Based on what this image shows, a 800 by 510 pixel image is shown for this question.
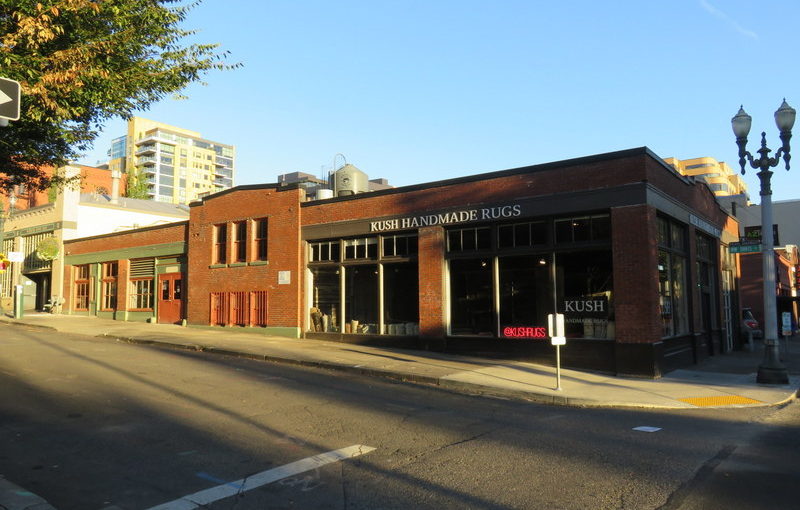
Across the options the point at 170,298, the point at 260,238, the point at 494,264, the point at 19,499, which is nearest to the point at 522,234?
the point at 494,264

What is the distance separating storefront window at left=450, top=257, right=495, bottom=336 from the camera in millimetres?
16906

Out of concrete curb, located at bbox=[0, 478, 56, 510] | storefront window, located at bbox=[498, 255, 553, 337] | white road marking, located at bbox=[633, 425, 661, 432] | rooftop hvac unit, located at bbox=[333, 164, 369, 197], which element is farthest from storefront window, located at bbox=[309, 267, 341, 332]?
concrete curb, located at bbox=[0, 478, 56, 510]

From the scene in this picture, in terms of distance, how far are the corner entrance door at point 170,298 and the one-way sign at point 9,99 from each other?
65.5 feet

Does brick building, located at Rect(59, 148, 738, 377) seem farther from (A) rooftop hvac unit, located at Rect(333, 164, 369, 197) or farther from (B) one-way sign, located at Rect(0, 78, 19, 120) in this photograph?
(B) one-way sign, located at Rect(0, 78, 19, 120)

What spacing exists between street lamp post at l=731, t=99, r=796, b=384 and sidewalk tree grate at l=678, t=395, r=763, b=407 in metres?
2.23

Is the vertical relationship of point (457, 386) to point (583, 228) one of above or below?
below

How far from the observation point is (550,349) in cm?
1552

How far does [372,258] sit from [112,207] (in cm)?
2367

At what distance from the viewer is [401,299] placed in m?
18.9

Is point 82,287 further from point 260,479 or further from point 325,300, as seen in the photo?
point 260,479

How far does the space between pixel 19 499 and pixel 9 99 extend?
192 inches

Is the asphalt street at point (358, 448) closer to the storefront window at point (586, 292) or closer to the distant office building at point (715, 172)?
the storefront window at point (586, 292)

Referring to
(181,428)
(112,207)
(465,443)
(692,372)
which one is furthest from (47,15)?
(112,207)

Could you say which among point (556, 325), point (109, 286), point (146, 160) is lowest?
point (556, 325)
